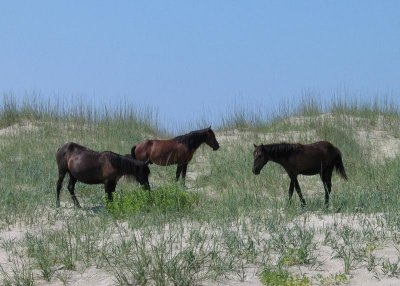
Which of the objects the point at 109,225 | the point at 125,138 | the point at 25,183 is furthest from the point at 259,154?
the point at 125,138

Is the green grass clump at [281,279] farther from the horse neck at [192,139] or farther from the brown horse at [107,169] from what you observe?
the horse neck at [192,139]

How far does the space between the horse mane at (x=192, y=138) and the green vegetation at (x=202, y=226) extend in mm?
795

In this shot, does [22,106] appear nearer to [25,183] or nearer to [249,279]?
[25,183]

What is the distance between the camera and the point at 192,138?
14.9 m

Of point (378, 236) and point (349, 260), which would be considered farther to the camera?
point (378, 236)

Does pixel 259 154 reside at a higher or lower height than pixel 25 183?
higher

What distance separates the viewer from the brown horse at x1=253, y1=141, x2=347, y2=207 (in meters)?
10.9

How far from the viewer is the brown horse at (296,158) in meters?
10.9

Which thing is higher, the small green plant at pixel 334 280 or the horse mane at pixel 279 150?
the horse mane at pixel 279 150

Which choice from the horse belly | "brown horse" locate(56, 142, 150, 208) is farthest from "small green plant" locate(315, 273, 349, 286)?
the horse belly

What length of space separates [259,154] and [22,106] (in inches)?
535

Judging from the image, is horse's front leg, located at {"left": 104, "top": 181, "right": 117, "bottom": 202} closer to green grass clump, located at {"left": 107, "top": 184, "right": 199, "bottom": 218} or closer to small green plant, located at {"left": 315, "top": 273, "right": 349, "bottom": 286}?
green grass clump, located at {"left": 107, "top": 184, "right": 199, "bottom": 218}

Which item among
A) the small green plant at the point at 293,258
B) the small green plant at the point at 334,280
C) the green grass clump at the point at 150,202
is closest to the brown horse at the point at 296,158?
the green grass clump at the point at 150,202

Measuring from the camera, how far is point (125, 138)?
1956cm
